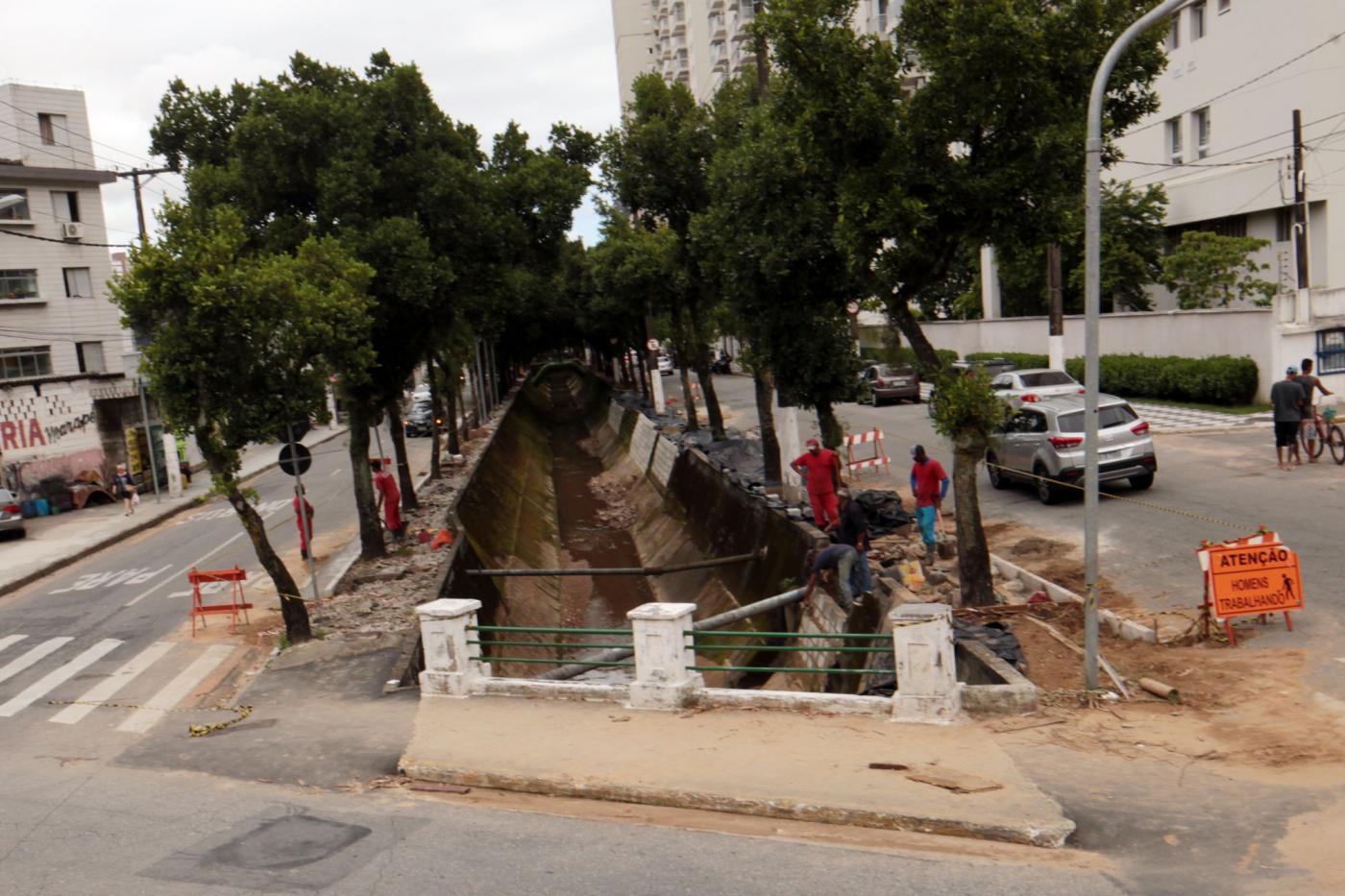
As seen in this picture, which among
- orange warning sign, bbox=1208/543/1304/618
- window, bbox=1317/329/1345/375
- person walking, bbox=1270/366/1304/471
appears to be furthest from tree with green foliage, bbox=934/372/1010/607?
window, bbox=1317/329/1345/375

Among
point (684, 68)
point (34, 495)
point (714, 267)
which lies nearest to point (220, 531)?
point (34, 495)

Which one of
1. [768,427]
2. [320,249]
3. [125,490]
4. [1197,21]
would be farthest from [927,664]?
[1197,21]

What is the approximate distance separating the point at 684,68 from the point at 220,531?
3941 inches

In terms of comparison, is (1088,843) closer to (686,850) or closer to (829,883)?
(829,883)

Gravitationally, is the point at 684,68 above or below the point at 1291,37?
above

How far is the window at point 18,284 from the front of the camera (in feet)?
136

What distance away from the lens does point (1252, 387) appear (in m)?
29.1

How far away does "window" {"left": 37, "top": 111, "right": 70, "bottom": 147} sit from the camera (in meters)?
44.3

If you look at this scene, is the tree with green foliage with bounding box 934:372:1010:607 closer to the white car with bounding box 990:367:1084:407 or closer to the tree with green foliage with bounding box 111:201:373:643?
the tree with green foliage with bounding box 111:201:373:643

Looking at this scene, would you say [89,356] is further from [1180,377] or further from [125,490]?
[1180,377]

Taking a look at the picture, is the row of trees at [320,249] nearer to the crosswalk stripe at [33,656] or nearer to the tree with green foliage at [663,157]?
the tree with green foliage at [663,157]

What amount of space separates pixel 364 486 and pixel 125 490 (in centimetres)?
1677

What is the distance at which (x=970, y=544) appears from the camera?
13.4 m

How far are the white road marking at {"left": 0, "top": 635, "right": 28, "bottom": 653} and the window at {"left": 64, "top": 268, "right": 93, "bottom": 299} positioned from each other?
29.1 metres
